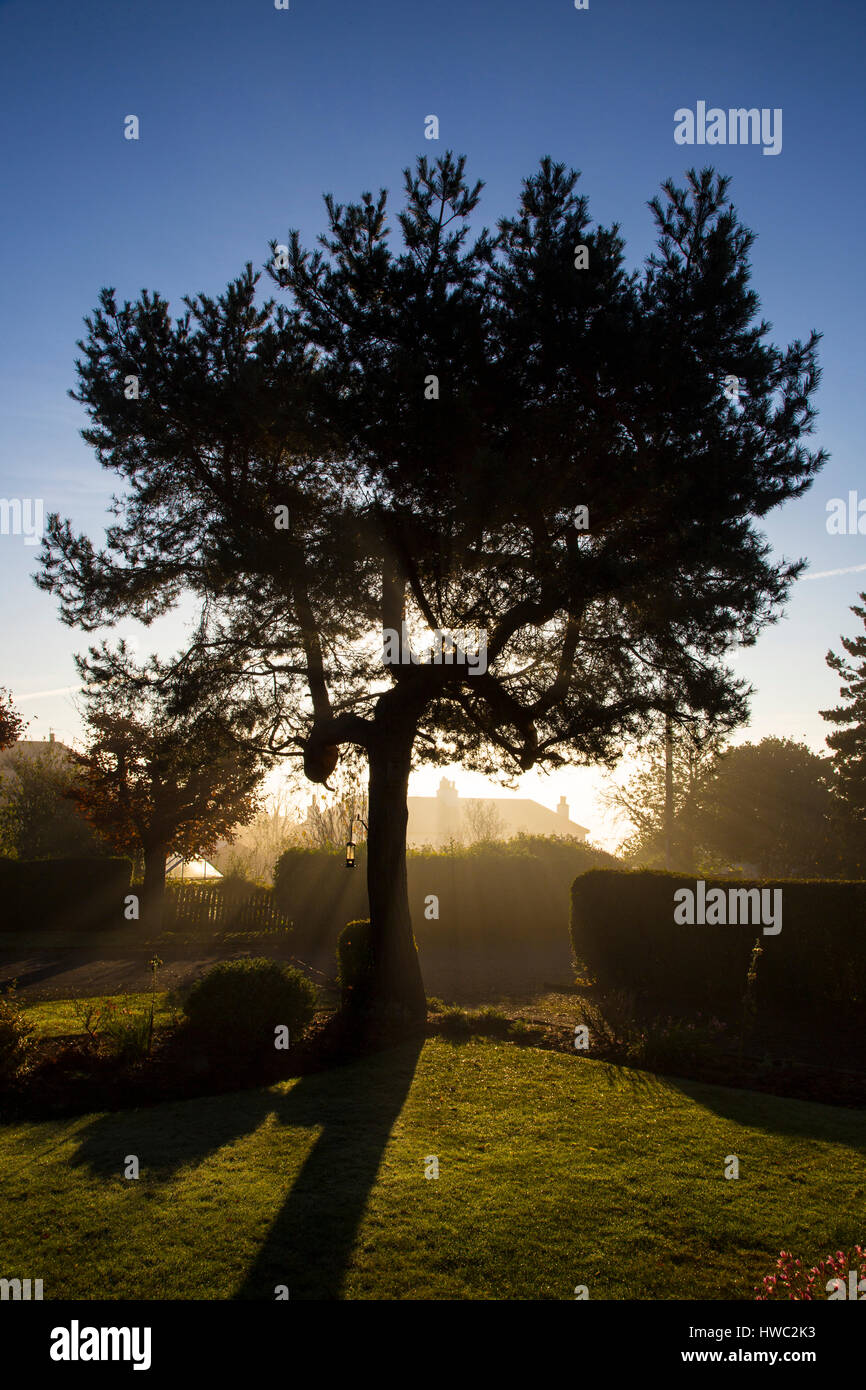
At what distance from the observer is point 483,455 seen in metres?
7.91

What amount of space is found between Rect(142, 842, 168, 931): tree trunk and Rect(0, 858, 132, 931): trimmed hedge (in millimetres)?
1289

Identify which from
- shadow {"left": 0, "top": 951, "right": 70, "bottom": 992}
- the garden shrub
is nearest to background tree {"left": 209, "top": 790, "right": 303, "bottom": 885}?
shadow {"left": 0, "top": 951, "right": 70, "bottom": 992}

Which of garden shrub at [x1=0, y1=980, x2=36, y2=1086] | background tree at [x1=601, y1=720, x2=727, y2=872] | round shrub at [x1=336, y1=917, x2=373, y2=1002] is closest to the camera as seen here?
garden shrub at [x1=0, y1=980, x2=36, y2=1086]

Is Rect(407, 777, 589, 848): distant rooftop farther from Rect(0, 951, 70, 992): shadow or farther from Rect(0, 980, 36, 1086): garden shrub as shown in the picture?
Rect(0, 980, 36, 1086): garden shrub

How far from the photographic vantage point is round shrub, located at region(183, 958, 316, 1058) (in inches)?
368

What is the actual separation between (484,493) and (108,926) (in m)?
A: 22.0

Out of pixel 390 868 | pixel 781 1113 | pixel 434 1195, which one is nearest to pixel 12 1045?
pixel 434 1195

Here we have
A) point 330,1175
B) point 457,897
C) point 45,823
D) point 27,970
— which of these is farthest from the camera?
point 45,823

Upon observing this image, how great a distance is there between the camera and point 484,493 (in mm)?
8039

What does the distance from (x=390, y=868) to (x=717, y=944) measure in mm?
5395

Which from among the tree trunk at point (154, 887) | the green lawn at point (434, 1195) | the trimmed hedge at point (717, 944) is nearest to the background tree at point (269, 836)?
the tree trunk at point (154, 887)

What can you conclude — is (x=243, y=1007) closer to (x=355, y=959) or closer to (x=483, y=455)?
(x=355, y=959)

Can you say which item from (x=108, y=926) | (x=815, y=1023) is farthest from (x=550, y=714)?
(x=108, y=926)

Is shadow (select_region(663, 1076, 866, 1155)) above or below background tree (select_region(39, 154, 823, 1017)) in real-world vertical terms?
below
